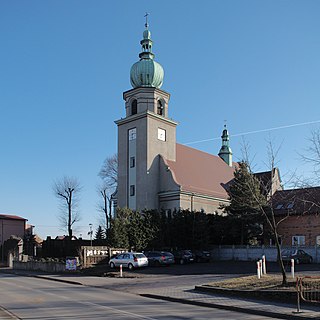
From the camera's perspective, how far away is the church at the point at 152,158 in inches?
2068

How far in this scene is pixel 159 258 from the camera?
36938 mm

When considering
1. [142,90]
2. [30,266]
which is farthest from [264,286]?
[142,90]

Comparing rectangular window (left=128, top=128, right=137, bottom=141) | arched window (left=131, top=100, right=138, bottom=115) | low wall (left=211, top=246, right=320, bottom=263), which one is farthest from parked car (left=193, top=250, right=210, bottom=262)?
arched window (left=131, top=100, right=138, bottom=115)

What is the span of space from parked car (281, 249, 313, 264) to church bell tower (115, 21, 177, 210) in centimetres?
1990

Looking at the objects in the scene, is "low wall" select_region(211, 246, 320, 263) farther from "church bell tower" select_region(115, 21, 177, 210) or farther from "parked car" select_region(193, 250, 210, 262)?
"church bell tower" select_region(115, 21, 177, 210)

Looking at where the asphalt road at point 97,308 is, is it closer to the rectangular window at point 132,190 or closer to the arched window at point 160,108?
the rectangular window at point 132,190

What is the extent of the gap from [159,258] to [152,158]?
59.6 feet

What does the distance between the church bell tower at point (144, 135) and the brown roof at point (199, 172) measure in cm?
225

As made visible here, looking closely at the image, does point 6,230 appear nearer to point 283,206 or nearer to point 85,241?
point 85,241

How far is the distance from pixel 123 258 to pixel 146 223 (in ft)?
29.7

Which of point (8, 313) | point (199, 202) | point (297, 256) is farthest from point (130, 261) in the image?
point (8, 313)

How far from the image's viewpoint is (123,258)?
3484 centimetres

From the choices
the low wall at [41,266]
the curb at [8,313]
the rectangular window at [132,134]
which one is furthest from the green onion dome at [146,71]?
the curb at [8,313]

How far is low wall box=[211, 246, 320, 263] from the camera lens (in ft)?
126
